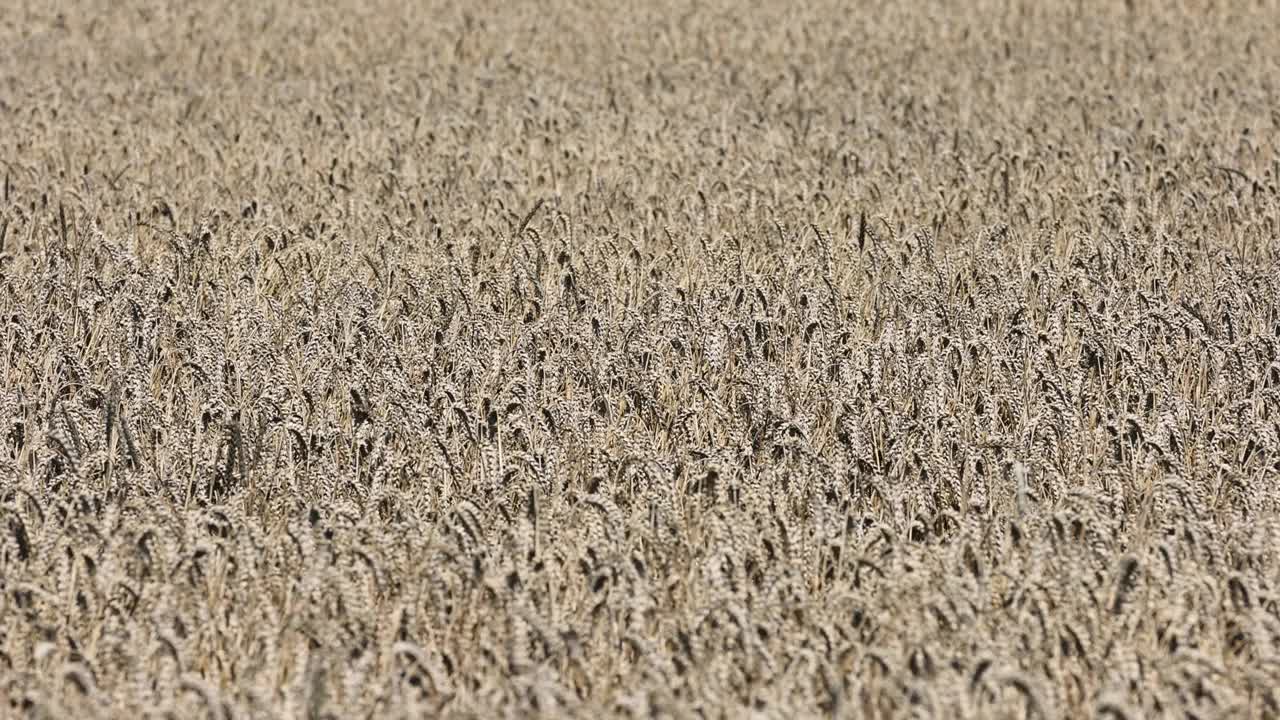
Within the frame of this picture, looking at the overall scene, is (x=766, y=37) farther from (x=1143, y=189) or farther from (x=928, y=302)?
(x=928, y=302)

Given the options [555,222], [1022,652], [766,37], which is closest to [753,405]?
[1022,652]

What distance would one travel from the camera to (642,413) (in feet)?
12.5

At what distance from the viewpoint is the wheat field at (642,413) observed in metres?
2.58

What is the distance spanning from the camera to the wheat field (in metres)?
2.58

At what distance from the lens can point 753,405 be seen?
146 inches

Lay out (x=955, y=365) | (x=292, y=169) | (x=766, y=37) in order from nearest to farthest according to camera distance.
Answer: (x=955, y=365), (x=292, y=169), (x=766, y=37)

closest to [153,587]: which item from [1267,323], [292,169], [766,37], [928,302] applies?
[928,302]

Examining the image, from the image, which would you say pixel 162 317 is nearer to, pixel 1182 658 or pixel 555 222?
pixel 555 222

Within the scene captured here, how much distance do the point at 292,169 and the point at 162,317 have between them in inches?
87.1

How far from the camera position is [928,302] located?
4656mm

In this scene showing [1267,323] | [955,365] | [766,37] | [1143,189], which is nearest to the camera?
[955,365]

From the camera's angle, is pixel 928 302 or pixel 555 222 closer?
pixel 928 302

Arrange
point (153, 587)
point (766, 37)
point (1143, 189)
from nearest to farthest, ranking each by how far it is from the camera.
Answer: point (153, 587)
point (1143, 189)
point (766, 37)

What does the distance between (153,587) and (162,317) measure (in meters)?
1.81
